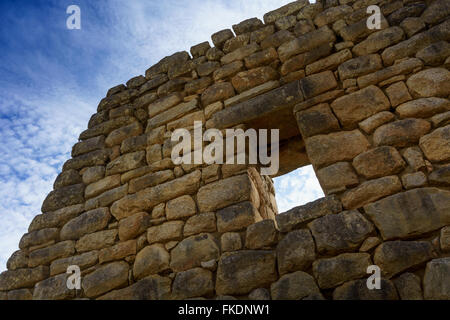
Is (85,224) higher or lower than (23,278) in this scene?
higher

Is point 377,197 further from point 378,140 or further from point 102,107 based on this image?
point 102,107

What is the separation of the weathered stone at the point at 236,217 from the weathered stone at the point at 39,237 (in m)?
1.56

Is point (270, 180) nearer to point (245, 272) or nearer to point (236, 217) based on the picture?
point (236, 217)

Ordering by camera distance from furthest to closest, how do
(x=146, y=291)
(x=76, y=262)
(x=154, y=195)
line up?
(x=154, y=195), (x=76, y=262), (x=146, y=291)

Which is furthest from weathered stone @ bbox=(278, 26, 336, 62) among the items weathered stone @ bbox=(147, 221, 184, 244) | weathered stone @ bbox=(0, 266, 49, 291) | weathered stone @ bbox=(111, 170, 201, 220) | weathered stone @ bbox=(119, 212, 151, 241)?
weathered stone @ bbox=(0, 266, 49, 291)

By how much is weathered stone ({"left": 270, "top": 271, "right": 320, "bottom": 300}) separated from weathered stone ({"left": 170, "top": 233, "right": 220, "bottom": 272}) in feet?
1.53

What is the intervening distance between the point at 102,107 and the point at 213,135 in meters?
1.70

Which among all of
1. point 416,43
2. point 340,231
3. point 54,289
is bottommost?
point 54,289

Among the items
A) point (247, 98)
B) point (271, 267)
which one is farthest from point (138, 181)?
point (271, 267)

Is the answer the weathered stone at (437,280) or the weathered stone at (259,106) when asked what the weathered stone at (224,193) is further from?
the weathered stone at (437,280)

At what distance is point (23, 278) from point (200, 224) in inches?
62.9

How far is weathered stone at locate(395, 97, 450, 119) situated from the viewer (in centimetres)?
200

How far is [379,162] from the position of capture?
6.43 ft

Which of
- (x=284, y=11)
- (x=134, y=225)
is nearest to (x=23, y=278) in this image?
(x=134, y=225)
